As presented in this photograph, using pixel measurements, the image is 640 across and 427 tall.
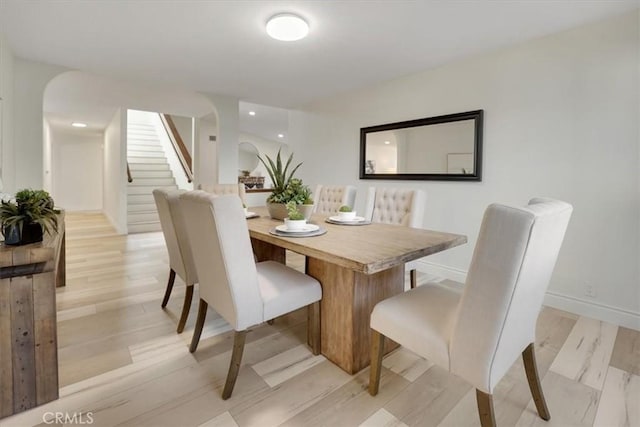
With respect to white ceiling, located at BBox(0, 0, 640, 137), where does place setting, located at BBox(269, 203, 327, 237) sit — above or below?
below

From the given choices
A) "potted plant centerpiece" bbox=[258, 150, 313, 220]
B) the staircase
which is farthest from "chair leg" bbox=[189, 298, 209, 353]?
the staircase

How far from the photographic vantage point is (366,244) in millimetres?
1543

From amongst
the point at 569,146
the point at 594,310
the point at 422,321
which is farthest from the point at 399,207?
the point at 594,310

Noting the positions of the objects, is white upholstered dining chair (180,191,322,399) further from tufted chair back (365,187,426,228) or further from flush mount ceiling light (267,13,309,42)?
flush mount ceiling light (267,13,309,42)

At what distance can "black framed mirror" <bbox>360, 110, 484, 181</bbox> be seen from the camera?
300 centimetres

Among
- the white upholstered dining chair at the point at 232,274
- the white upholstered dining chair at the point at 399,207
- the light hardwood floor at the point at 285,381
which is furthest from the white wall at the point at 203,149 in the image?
the white upholstered dining chair at the point at 232,274

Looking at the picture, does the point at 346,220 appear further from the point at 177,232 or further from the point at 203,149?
the point at 203,149

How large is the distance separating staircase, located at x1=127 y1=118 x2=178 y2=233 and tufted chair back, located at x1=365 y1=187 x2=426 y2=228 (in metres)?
4.62

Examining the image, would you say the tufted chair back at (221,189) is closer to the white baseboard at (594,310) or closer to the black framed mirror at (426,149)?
the black framed mirror at (426,149)

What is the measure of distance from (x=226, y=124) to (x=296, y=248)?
3.57 m

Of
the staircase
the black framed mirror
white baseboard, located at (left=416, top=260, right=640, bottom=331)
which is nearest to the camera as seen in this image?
white baseboard, located at (left=416, top=260, right=640, bottom=331)

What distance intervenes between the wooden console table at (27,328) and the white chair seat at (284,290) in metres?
0.94

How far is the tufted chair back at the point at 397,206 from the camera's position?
99.2 inches

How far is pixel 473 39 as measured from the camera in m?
2.60
